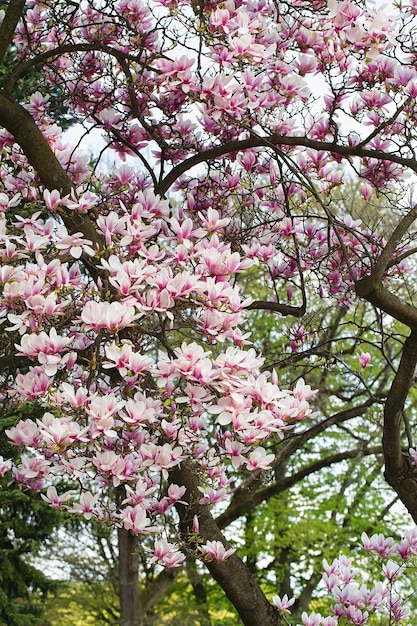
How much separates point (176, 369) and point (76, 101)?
2508 mm

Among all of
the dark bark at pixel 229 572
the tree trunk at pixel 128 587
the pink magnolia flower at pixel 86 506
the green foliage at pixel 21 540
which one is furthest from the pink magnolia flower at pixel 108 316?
the tree trunk at pixel 128 587

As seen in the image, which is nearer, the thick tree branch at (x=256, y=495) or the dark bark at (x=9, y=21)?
the dark bark at (x=9, y=21)

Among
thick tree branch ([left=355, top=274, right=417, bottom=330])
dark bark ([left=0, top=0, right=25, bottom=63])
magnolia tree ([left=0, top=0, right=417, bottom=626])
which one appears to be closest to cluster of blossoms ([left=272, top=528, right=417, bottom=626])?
magnolia tree ([left=0, top=0, right=417, bottom=626])

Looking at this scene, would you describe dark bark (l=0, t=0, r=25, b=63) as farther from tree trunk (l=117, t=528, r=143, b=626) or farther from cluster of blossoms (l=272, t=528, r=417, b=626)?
tree trunk (l=117, t=528, r=143, b=626)

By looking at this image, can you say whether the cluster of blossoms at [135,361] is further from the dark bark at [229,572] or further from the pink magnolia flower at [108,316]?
the dark bark at [229,572]

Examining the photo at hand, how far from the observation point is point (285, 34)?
12.3 ft

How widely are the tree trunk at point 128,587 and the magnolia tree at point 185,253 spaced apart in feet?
20.1

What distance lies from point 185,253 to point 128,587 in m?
8.16

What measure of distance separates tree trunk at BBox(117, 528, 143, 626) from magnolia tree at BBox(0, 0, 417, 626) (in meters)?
6.12

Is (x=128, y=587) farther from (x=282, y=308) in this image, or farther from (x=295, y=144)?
(x=295, y=144)

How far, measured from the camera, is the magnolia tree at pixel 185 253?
2410 mm

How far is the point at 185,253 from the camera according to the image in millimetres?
2631

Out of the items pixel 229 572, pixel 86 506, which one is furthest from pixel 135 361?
pixel 229 572

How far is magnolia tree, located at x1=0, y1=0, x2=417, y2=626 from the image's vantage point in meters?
2.41
